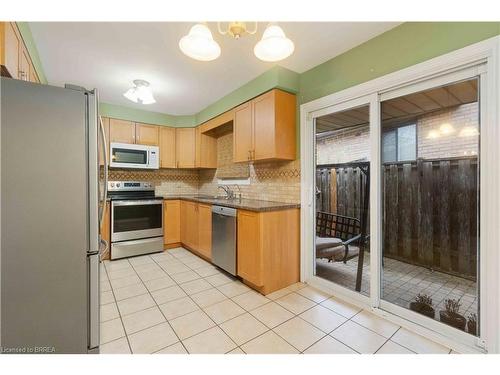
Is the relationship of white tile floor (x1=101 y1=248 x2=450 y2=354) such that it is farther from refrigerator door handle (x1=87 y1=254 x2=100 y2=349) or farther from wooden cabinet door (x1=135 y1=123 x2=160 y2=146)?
wooden cabinet door (x1=135 y1=123 x2=160 y2=146)

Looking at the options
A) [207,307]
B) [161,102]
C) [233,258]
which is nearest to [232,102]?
[161,102]

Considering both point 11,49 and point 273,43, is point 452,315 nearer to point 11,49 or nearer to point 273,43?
point 273,43

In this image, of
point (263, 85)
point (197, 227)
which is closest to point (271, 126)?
point (263, 85)

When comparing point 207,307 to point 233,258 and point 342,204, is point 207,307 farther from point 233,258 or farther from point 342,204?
point 342,204

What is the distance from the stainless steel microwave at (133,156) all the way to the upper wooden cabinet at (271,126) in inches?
75.5

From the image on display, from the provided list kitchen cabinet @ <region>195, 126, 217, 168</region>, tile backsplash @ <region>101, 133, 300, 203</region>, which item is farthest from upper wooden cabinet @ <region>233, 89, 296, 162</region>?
kitchen cabinet @ <region>195, 126, 217, 168</region>

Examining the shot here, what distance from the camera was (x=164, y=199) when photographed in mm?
3814

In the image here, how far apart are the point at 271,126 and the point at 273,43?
4.01ft

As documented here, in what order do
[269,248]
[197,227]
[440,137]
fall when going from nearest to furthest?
[440,137] < [269,248] < [197,227]

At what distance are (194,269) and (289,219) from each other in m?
1.48

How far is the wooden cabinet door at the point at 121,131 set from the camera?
143 inches

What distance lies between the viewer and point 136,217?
3504mm

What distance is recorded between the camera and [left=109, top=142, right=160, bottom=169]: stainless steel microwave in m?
3.56

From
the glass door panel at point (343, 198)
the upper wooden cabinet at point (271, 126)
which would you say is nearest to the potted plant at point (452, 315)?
the glass door panel at point (343, 198)
